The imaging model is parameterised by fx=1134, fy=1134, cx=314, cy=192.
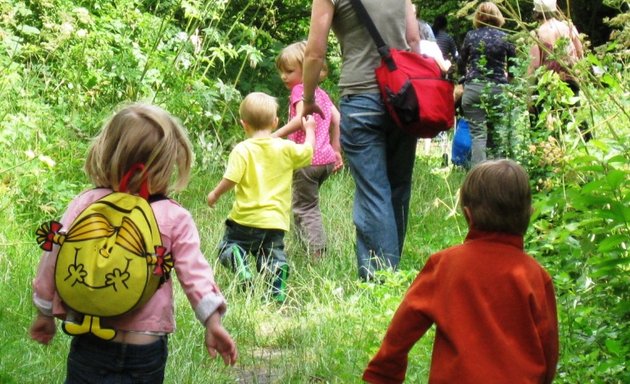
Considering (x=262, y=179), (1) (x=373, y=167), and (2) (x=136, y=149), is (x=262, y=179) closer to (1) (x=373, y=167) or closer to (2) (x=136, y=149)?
(1) (x=373, y=167)

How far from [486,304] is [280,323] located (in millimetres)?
2437

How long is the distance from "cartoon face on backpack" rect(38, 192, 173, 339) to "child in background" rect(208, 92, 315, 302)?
2.96m

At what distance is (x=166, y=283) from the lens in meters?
3.27

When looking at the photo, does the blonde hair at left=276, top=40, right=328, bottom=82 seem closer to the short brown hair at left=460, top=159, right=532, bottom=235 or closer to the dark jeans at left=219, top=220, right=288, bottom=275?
the dark jeans at left=219, top=220, right=288, bottom=275

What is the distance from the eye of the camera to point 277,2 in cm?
1195

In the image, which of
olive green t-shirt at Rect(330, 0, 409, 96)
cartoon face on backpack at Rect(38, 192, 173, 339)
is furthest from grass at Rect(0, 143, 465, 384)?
cartoon face on backpack at Rect(38, 192, 173, 339)

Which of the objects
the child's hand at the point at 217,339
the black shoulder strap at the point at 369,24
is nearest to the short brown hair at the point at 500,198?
the child's hand at the point at 217,339

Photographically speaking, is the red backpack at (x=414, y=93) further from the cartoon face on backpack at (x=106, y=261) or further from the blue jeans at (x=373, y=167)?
the cartoon face on backpack at (x=106, y=261)

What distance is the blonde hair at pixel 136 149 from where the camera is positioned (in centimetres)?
324

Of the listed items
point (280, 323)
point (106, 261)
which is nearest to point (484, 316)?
point (106, 261)

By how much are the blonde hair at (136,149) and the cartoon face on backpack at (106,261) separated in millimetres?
140

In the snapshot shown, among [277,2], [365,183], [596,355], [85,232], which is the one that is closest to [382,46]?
[365,183]

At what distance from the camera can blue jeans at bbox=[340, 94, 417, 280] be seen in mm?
5707

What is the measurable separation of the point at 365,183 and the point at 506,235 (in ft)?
8.67
